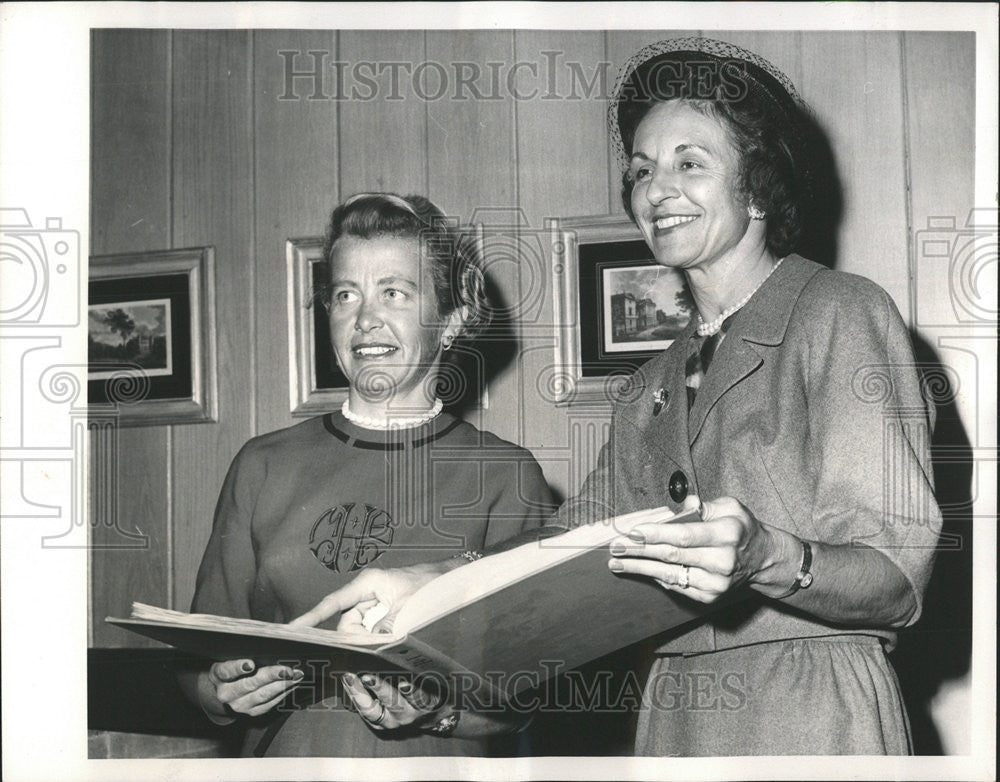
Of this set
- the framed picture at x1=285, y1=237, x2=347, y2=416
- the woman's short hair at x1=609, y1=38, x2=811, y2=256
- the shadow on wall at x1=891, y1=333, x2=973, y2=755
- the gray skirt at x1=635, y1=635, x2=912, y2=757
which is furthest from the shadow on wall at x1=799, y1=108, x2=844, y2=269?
the framed picture at x1=285, y1=237, x2=347, y2=416

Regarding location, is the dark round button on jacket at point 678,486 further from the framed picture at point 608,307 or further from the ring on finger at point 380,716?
the ring on finger at point 380,716

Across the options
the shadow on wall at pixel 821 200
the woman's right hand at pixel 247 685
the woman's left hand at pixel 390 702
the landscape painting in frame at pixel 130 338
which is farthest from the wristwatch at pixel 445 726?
the shadow on wall at pixel 821 200

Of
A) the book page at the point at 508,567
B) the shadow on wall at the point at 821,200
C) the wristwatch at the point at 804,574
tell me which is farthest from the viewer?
the shadow on wall at the point at 821,200

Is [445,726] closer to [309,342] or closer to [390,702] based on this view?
[390,702]

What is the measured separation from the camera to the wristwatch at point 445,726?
40.4 inches

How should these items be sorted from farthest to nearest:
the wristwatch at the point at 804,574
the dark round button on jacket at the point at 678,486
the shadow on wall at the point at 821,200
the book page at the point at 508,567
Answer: the shadow on wall at the point at 821,200
the dark round button on jacket at the point at 678,486
the wristwatch at the point at 804,574
the book page at the point at 508,567

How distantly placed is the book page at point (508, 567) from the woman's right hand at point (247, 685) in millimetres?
245

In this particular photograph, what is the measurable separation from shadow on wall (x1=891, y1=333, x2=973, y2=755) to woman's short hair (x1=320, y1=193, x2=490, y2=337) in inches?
18.5

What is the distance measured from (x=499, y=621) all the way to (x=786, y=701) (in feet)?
0.98

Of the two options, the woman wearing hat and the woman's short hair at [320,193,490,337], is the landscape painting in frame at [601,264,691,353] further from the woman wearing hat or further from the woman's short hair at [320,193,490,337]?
the woman's short hair at [320,193,490,337]

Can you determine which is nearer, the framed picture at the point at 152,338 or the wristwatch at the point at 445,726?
the wristwatch at the point at 445,726

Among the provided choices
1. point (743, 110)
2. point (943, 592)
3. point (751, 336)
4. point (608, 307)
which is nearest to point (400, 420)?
point (608, 307)

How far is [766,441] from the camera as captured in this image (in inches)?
37.3

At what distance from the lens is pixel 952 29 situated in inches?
44.4
